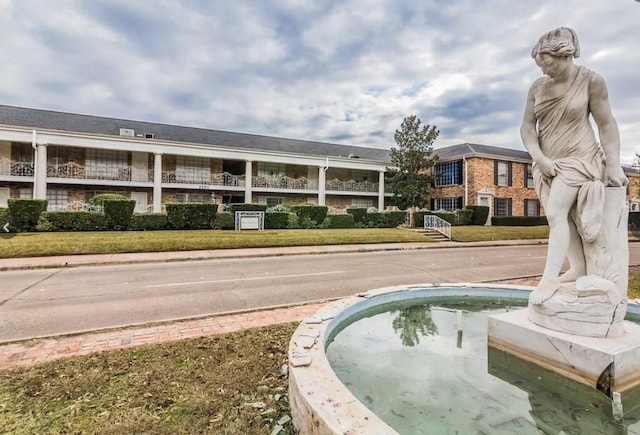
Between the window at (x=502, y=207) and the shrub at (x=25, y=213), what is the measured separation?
32.7 metres

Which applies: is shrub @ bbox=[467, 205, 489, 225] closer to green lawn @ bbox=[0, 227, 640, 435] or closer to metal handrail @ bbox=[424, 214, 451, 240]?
metal handrail @ bbox=[424, 214, 451, 240]

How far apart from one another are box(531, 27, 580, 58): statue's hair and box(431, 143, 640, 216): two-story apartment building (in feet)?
92.3

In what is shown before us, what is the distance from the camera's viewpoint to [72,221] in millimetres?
18016

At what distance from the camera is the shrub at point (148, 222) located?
63.4 ft

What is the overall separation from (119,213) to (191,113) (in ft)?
66.1

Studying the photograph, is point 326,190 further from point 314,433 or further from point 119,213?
point 314,433

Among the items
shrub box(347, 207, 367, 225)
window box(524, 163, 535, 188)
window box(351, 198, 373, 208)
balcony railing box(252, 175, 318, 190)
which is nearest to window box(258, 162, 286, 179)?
balcony railing box(252, 175, 318, 190)

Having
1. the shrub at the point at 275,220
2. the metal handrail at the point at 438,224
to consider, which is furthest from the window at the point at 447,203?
the shrub at the point at 275,220

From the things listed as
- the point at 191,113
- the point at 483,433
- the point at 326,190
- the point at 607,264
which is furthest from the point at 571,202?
the point at 191,113

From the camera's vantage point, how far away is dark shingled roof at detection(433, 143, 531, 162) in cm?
2995

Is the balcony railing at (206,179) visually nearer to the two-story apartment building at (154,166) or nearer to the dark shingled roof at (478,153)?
the two-story apartment building at (154,166)

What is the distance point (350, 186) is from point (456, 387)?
1143 inches

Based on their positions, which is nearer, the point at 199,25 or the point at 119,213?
the point at 199,25

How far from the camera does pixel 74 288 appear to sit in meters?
8.25
